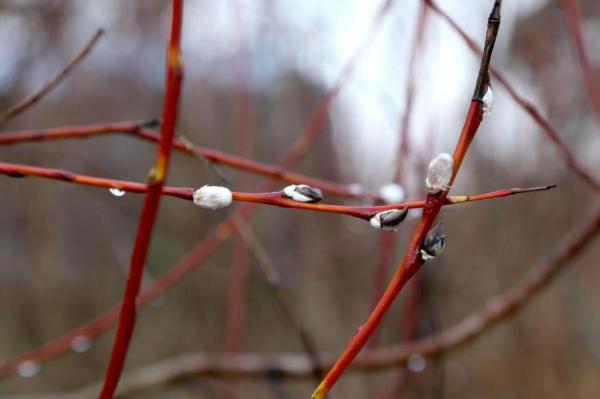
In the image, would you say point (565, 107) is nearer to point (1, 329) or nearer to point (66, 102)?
point (66, 102)

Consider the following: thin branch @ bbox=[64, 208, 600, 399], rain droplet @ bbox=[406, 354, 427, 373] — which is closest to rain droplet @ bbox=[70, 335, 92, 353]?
thin branch @ bbox=[64, 208, 600, 399]

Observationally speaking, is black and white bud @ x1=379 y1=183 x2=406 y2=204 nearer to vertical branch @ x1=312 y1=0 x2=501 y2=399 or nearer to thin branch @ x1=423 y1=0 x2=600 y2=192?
thin branch @ x1=423 y1=0 x2=600 y2=192

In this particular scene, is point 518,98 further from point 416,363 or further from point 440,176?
point 416,363

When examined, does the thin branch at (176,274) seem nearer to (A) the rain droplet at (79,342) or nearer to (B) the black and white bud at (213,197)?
(A) the rain droplet at (79,342)

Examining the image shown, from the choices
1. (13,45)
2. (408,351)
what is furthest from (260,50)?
(408,351)

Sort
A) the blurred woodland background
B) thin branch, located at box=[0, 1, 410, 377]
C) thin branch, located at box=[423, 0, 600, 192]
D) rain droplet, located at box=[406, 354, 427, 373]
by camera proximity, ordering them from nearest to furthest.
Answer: thin branch, located at box=[423, 0, 600, 192]
thin branch, located at box=[0, 1, 410, 377]
rain droplet, located at box=[406, 354, 427, 373]
the blurred woodland background

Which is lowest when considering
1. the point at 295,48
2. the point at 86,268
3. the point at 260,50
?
the point at 295,48
